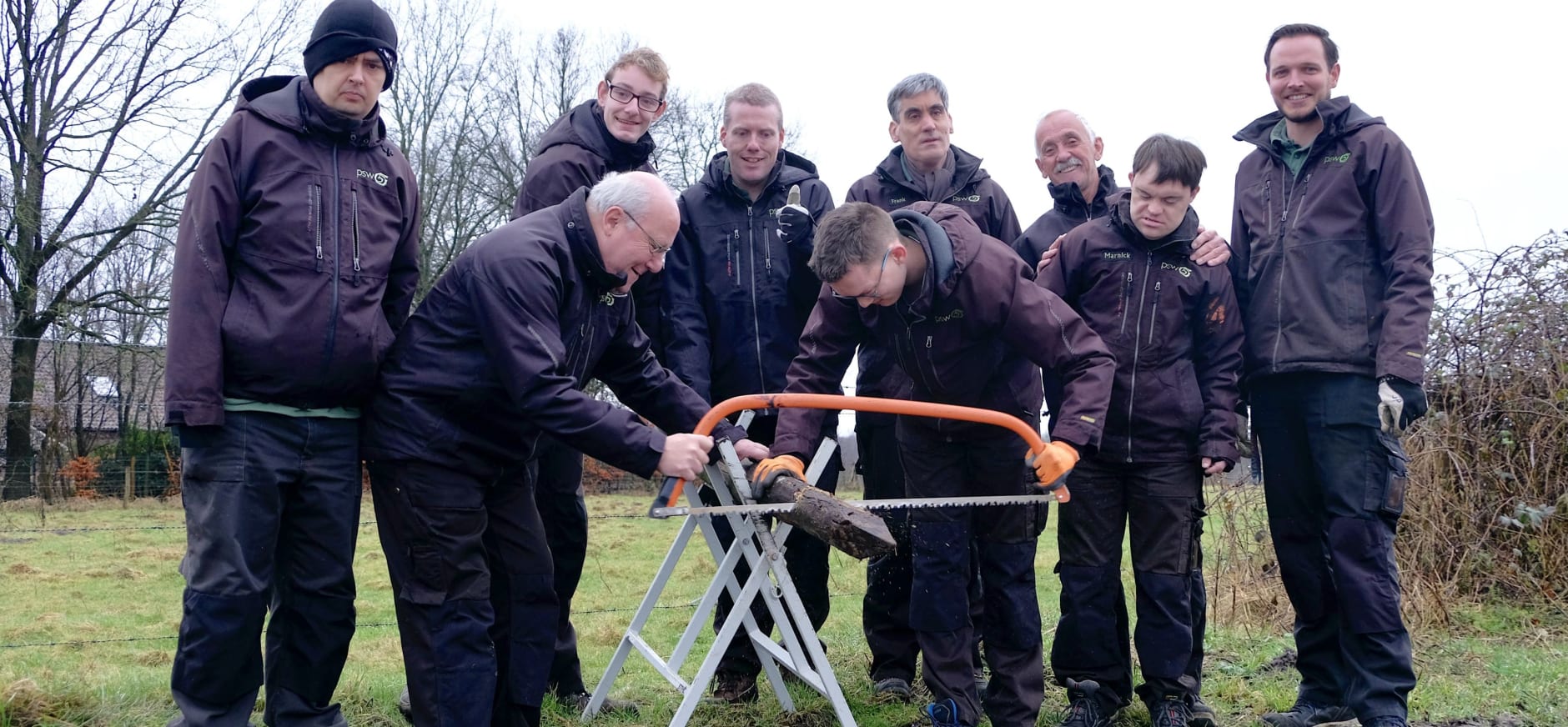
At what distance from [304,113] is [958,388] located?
234 centimetres

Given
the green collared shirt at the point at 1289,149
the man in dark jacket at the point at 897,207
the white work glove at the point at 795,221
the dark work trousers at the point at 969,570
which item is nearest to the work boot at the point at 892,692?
the man in dark jacket at the point at 897,207

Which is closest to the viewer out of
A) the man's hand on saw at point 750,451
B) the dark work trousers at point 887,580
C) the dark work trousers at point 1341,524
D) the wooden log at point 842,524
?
the wooden log at point 842,524

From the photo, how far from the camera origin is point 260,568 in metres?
3.38

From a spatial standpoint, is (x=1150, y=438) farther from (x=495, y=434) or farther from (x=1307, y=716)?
Answer: (x=495, y=434)

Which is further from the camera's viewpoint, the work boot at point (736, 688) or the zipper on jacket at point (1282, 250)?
the work boot at point (736, 688)

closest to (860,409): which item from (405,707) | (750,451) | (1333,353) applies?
(750,451)

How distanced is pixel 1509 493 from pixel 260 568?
684cm

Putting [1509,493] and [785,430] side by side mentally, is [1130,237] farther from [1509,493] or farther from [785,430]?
[1509,493]

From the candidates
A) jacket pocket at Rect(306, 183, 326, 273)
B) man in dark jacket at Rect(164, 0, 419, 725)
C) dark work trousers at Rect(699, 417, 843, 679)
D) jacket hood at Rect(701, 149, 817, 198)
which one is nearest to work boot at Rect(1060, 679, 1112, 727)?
dark work trousers at Rect(699, 417, 843, 679)

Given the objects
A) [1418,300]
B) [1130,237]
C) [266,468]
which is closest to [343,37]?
[266,468]

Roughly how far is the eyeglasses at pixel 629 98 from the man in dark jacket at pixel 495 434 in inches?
40.7

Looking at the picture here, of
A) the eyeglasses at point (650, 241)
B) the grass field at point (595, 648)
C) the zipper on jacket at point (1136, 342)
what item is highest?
the eyeglasses at point (650, 241)

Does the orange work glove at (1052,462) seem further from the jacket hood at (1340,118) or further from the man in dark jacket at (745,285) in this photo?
the jacket hood at (1340,118)

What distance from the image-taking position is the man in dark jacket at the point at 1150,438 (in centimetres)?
408
